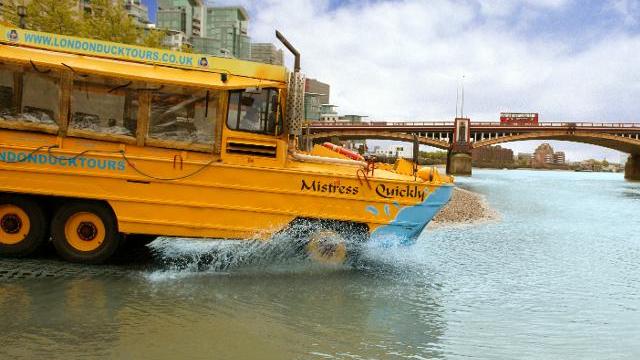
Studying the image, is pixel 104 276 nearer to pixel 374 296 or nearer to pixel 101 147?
pixel 101 147

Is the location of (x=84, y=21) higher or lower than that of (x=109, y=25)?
higher

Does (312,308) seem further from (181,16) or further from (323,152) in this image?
(181,16)

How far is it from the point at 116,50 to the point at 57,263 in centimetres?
303

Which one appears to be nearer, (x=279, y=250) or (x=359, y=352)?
(x=359, y=352)

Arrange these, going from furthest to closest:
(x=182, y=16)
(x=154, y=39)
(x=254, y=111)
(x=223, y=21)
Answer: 1. (x=223, y=21)
2. (x=182, y=16)
3. (x=154, y=39)
4. (x=254, y=111)

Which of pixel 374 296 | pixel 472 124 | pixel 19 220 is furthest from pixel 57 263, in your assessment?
pixel 472 124

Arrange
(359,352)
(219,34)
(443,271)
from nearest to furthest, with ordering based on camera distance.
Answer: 1. (359,352)
2. (443,271)
3. (219,34)

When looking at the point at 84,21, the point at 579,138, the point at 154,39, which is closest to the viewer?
the point at 84,21

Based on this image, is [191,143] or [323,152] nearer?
[191,143]

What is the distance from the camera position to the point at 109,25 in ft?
74.3

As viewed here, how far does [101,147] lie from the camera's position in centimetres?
730

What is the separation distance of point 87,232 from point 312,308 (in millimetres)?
3393

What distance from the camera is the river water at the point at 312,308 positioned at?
4.98 meters

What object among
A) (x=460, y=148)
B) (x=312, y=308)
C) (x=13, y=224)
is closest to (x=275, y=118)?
(x=312, y=308)
